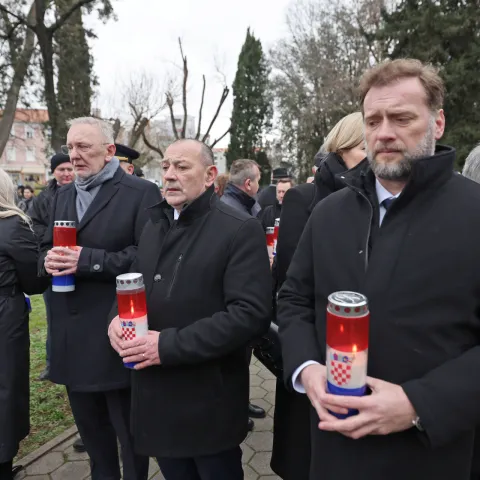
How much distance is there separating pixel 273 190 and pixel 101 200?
153 inches

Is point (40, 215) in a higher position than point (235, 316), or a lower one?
higher

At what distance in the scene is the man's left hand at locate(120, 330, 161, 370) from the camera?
1749 millimetres

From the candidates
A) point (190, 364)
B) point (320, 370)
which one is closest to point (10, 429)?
point (190, 364)

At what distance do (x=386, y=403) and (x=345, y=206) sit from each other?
714mm

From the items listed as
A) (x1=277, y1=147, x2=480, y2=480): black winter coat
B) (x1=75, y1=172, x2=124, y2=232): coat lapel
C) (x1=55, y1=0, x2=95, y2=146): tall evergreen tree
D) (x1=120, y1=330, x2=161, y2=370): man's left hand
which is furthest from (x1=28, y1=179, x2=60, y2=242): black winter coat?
(x1=55, y1=0, x2=95, y2=146): tall evergreen tree

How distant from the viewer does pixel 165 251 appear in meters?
2.03

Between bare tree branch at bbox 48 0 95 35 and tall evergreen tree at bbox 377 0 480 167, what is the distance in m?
13.0

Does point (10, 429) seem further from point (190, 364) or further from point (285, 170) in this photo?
point (285, 170)

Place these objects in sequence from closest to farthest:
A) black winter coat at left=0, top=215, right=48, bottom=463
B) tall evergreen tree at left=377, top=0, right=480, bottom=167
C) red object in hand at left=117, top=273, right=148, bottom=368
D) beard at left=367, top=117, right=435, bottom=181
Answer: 1. beard at left=367, top=117, right=435, bottom=181
2. red object in hand at left=117, top=273, right=148, bottom=368
3. black winter coat at left=0, top=215, right=48, bottom=463
4. tall evergreen tree at left=377, top=0, right=480, bottom=167

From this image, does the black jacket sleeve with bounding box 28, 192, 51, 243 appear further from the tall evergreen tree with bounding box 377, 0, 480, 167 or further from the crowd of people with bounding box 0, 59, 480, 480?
the tall evergreen tree with bounding box 377, 0, 480, 167

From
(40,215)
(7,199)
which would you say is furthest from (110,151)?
(40,215)

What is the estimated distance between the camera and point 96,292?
254 centimetres

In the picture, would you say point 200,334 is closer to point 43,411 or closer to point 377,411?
point 377,411

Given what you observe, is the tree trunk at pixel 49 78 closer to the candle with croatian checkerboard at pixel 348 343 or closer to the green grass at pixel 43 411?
the green grass at pixel 43 411
